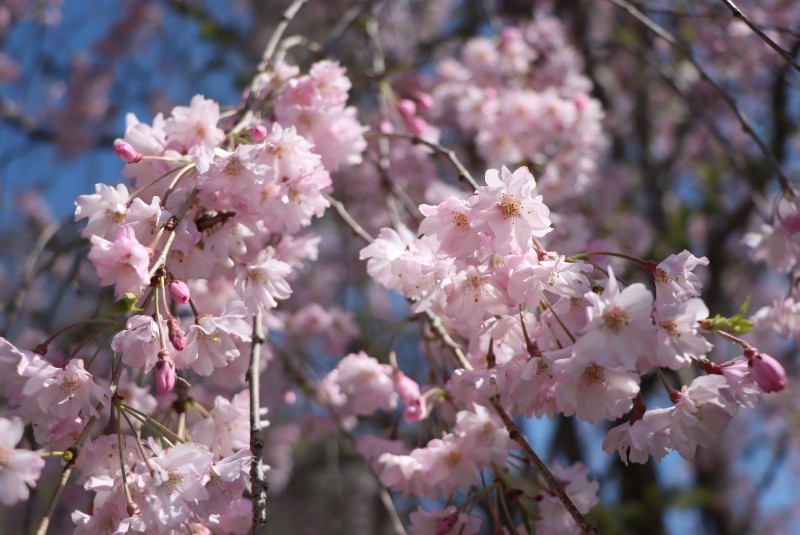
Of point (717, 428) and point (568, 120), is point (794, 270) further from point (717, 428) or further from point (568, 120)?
point (568, 120)

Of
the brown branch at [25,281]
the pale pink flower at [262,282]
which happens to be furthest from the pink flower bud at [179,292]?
the brown branch at [25,281]

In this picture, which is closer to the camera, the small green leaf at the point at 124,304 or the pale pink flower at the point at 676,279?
the small green leaf at the point at 124,304

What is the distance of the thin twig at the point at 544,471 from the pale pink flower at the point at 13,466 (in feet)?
2.83

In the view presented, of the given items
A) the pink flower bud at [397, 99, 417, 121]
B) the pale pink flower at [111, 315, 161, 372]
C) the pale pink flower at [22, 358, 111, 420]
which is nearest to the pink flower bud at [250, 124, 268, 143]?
the pale pink flower at [111, 315, 161, 372]

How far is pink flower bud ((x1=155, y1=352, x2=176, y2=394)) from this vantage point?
1.19m

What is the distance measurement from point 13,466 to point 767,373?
1.24 m

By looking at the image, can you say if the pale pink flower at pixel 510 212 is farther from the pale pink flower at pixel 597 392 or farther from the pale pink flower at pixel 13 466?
the pale pink flower at pixel 13 466

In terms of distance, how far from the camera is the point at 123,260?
1.30 m

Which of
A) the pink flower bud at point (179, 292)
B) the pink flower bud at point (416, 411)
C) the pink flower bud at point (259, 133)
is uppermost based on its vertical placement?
the pink flower bud at point (259, 133)

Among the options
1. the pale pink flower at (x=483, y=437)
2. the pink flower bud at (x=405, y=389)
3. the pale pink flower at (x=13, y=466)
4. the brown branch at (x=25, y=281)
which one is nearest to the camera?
the pale pink flower at (x=13, y=466)

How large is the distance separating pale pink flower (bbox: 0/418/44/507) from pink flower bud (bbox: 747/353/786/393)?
120 cm

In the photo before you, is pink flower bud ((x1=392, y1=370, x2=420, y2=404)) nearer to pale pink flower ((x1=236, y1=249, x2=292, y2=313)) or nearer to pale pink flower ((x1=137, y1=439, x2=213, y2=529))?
pale pink flower ((x1=236, y1=249, x2=292, y2=313))

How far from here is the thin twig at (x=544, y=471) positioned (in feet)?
4.22

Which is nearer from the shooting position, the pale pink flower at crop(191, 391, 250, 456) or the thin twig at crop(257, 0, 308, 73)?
the pale pink flower at crop(191, 391, 250, 456)
